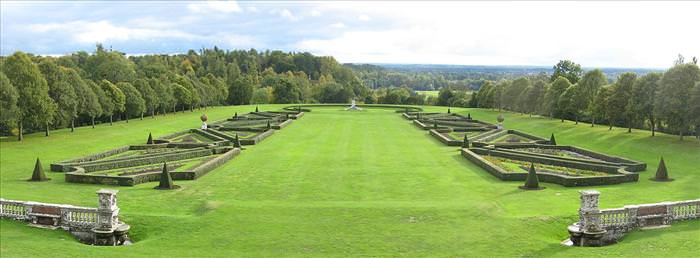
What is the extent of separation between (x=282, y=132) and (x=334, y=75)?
138 m

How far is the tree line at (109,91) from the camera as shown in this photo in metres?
48.9

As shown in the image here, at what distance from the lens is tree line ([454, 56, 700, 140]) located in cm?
4656

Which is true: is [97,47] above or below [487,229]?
above

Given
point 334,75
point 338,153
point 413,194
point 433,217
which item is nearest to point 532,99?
point 338,153

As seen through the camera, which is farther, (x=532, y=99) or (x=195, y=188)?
(x=532, y=99)

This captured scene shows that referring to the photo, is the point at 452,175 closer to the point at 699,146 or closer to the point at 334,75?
the point at 699,146

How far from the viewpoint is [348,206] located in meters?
22.5

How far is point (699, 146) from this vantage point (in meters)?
43.9

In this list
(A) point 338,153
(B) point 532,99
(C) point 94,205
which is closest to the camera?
(C) point 94,205

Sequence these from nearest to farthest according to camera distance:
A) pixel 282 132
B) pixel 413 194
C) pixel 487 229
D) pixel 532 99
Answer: pixel 487 229 < pixel 413 194 < pixel 282 132 < pixel 532 99

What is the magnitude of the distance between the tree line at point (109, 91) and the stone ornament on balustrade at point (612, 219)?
43856mm

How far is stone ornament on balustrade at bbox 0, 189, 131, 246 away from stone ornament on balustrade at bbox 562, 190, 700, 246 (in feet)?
50.3

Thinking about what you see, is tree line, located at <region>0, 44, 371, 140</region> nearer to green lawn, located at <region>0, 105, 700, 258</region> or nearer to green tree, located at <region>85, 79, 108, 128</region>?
green tree, located at <region>85, 79, 108, 128</region>

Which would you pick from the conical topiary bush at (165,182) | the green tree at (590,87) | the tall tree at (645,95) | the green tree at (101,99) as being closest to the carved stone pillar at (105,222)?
the conical topiary bush at (165,182)
